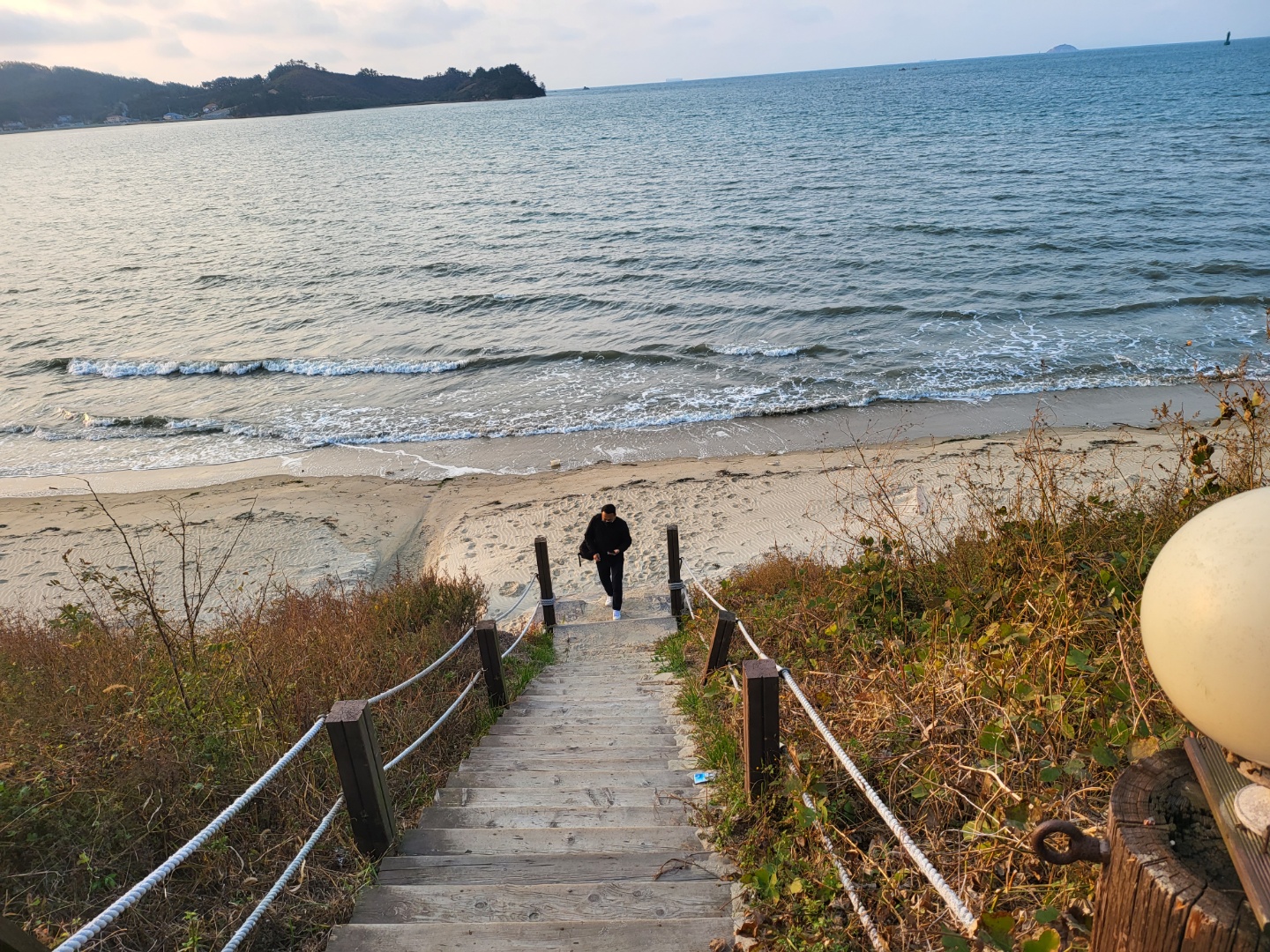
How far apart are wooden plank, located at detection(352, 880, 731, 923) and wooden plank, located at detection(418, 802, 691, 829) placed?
29.9 inches

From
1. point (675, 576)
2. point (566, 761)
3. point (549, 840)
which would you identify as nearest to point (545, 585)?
point (675, 576)

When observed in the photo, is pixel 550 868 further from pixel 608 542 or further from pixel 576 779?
pixel 608 542

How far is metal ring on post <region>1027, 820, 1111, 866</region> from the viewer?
1.67 metres

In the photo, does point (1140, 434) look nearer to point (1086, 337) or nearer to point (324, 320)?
point (1086, 337)

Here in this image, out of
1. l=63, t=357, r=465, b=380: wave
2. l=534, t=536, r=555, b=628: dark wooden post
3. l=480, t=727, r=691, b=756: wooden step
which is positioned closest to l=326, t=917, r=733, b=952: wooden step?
l=480, t=727, r=691, b=756: wooden step

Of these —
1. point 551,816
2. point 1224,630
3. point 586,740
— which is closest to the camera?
point 1224,630

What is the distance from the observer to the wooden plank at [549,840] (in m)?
3.72

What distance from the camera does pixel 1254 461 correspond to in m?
5.08

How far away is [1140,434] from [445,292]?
75.7 feet

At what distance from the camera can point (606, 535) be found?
971 centimetres

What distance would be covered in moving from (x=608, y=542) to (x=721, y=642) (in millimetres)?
3920

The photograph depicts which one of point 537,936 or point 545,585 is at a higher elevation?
point 537,936

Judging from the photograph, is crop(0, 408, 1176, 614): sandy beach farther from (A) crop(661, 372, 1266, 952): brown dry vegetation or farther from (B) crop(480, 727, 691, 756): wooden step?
(A) crop(661, 372, 1266, 952): brown dry vegetation

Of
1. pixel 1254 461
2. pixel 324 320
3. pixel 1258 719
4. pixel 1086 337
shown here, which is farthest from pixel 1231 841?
pixel 324 320
